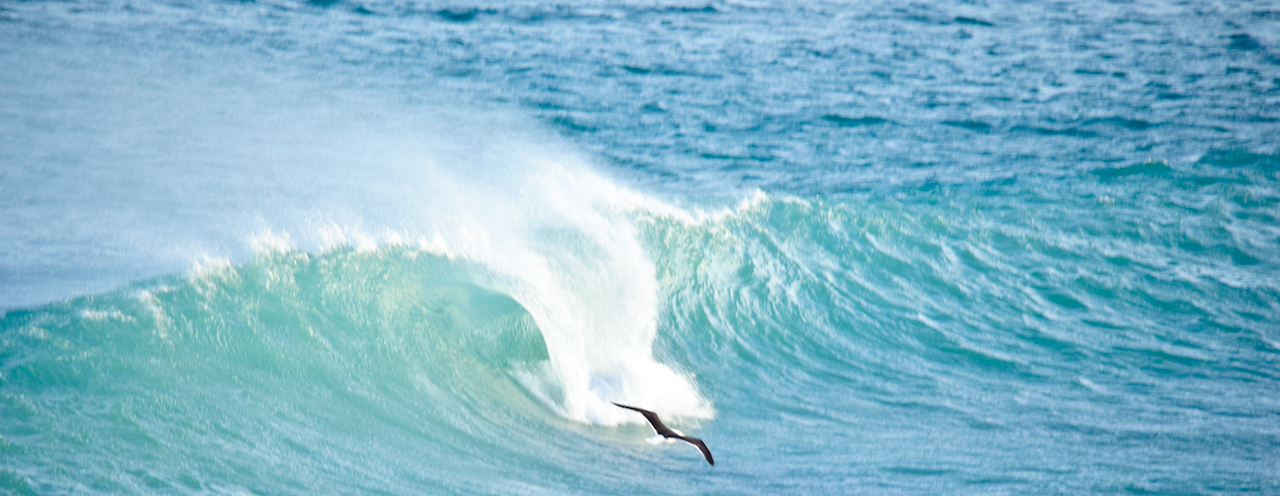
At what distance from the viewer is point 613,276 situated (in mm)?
8680

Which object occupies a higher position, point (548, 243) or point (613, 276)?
point (548, 243)

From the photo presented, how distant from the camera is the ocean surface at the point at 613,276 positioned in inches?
250

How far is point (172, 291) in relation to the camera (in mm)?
7156

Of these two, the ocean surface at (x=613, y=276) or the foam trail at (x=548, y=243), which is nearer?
the ocean surface at (x=613, y=276)

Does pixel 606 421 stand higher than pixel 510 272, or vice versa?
pixel 510 272

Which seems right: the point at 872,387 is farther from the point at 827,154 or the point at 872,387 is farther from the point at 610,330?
the point at 827,154

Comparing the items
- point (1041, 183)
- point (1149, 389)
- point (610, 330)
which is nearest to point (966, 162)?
point (1041, 183)

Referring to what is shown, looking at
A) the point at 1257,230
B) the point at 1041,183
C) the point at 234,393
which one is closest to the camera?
the point at 234,393

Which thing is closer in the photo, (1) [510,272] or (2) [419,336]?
(2) [419,336]

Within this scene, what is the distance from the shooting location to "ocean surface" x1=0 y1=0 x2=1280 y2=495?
6359mm

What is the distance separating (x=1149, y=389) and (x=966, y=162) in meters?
5.66

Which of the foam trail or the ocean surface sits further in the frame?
the foam trail

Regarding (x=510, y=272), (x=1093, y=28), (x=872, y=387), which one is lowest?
(x=872, y=387)

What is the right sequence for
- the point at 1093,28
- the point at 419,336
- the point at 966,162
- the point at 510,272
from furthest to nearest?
the point at 1093,28
the point at 966,162
the point at 510,272
the point at 419,336
